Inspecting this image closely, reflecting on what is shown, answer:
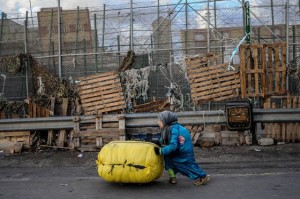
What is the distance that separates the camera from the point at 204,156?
8203mm

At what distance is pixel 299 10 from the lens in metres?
14.4

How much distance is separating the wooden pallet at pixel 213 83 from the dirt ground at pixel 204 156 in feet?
6.48

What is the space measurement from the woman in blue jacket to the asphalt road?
17cm

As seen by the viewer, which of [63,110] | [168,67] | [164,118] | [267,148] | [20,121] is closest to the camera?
[164,118]

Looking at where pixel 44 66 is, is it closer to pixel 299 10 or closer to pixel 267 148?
pixel 267 148

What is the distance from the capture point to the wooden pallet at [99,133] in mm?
9062

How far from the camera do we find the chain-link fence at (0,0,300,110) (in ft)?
47.3

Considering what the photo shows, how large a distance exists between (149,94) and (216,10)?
17.0ft

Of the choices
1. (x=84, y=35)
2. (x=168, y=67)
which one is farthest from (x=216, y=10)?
(x=84, y=35)

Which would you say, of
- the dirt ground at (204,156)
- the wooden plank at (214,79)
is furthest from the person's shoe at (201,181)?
the wooden plank at (214,79)

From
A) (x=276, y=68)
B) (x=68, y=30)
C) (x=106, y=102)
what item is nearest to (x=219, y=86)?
(x=276, y=68)

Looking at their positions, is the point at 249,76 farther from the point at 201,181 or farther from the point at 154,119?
the point at 201,181

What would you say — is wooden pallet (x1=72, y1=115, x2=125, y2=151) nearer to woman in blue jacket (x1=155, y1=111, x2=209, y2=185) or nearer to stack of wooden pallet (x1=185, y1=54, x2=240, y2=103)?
stack of wooden pallet (x1=185, y1=54, x2=240, y2=103)

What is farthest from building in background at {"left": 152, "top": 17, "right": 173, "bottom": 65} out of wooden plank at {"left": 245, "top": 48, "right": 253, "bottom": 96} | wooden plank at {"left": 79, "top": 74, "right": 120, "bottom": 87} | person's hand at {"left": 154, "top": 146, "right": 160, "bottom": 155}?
person's hand at {"left": 154, "top": 146, "right": 160, "bottom": 155}
